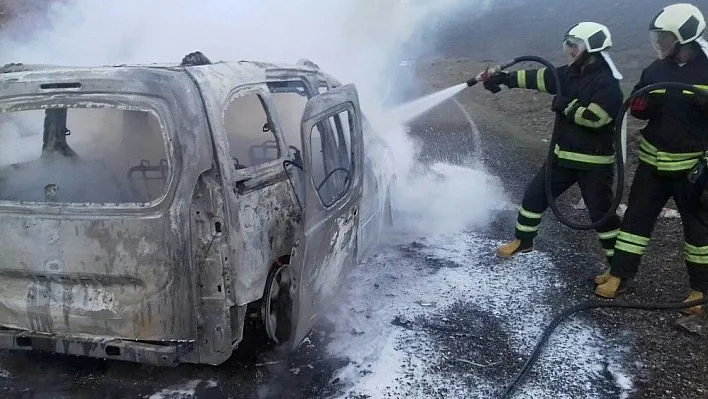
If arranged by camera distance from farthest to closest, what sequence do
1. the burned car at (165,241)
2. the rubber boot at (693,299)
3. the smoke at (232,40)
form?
the smoke at (232,40), the rubber boot at (693,299), the burned car at (165,241)

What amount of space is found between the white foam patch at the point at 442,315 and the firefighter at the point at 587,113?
2.64 ft

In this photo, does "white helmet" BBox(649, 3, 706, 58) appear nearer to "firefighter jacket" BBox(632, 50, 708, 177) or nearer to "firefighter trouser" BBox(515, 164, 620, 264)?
"firefighter jacket" BBox(632, 50, 708, 177)

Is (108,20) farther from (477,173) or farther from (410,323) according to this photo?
(410,323)

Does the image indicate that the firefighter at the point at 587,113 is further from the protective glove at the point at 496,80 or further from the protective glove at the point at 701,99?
the protective glove at the point at 701,99

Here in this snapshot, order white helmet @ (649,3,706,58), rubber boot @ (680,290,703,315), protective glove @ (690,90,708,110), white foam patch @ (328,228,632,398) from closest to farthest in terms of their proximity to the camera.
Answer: white foam patch @ (328,228,632,398) → protective glove @ (690,90,708,110) → white helmet @ (649,3,706,58) → rubber boot @ (680,290,703,315)

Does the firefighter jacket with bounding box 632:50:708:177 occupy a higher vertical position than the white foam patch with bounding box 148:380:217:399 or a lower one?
higher

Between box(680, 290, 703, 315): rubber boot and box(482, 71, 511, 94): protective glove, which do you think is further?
box(482, 71, 511, 94): protective glove

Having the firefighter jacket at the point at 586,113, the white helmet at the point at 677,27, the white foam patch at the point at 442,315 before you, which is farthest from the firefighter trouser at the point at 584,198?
the white helmet at the point at 677,27

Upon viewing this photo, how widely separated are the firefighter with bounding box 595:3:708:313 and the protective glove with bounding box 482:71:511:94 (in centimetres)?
119

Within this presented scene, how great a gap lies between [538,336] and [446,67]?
21.0 metres

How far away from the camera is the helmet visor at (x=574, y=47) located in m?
4.99

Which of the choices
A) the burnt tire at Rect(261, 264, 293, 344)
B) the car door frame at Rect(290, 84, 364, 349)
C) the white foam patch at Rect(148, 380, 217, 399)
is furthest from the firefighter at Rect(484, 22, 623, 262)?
the white foam patch at Rect(148, 380, 217, 399)

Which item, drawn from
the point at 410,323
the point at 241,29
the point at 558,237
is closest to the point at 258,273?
the point at 410,323

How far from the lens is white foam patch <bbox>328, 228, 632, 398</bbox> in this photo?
377 cm
